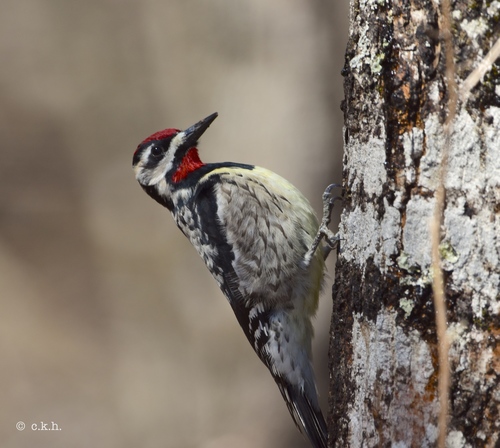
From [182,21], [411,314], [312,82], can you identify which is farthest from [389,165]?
[182,21]

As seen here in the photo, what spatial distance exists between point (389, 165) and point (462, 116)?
0.79 ft

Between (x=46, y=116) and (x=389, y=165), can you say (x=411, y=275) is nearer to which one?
(x=389, y=165)

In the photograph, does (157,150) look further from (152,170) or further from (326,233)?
(326,233)

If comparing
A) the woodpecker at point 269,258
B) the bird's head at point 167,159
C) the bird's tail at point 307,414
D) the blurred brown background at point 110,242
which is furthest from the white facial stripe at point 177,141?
the blurred brown background at point 110,242

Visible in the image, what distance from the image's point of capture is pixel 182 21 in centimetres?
534

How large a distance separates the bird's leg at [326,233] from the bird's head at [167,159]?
0.79 m

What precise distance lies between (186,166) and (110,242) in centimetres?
267

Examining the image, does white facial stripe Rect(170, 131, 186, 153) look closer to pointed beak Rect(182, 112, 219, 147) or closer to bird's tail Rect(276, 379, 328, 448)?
pointed beak Rect(182, 112, 219, 147)

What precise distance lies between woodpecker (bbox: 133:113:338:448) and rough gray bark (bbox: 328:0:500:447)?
969 mm

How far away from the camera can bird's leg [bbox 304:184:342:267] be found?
270 centimetres

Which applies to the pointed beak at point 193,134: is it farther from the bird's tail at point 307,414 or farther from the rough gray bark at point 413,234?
the rough gray bark at point 413,234

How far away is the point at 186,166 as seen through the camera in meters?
3.38

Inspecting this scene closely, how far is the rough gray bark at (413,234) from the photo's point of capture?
5.33 ft

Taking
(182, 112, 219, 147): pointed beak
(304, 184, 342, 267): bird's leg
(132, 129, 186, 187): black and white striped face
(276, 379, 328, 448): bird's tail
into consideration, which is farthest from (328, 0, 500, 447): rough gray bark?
(132, 129, 186, 187): black and white striped face
